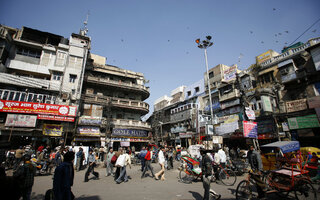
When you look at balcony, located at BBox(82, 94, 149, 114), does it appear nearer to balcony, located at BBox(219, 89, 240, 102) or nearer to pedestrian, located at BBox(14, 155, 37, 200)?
balcony, located at BBox(219, 89, 240, 102)

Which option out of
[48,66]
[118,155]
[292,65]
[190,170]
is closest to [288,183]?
[190,170]

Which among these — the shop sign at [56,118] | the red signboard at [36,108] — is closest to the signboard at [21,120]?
the red signboard at [36,108]

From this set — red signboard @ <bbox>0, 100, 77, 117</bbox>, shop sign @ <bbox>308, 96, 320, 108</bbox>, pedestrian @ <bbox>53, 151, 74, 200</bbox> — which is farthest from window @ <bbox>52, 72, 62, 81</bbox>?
shop sign @ <bbox>308, 96, 320, 108</bbox>

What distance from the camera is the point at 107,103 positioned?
80.8ft

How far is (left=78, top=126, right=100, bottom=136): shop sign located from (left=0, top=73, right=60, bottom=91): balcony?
21.2 feet

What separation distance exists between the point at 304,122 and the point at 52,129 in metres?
28.6

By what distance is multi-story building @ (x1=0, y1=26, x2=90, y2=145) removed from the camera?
18.4m

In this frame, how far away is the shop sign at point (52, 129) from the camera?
18.8m

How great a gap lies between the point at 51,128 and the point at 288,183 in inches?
874

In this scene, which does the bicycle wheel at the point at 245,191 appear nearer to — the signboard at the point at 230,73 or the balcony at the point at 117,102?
the balcony at the point at 117,102

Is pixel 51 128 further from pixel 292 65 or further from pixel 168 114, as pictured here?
pixel 292 65

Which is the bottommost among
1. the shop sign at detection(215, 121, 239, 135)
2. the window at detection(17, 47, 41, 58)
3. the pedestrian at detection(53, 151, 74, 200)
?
the pedestrian at detection(53, 151, 74, 200)

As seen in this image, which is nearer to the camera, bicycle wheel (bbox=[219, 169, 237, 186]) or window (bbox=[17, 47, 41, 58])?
bicycle wheel (bbox=[219, 169, 237, 186])

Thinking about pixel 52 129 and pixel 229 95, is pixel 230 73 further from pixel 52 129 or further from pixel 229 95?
pixel 52 129
